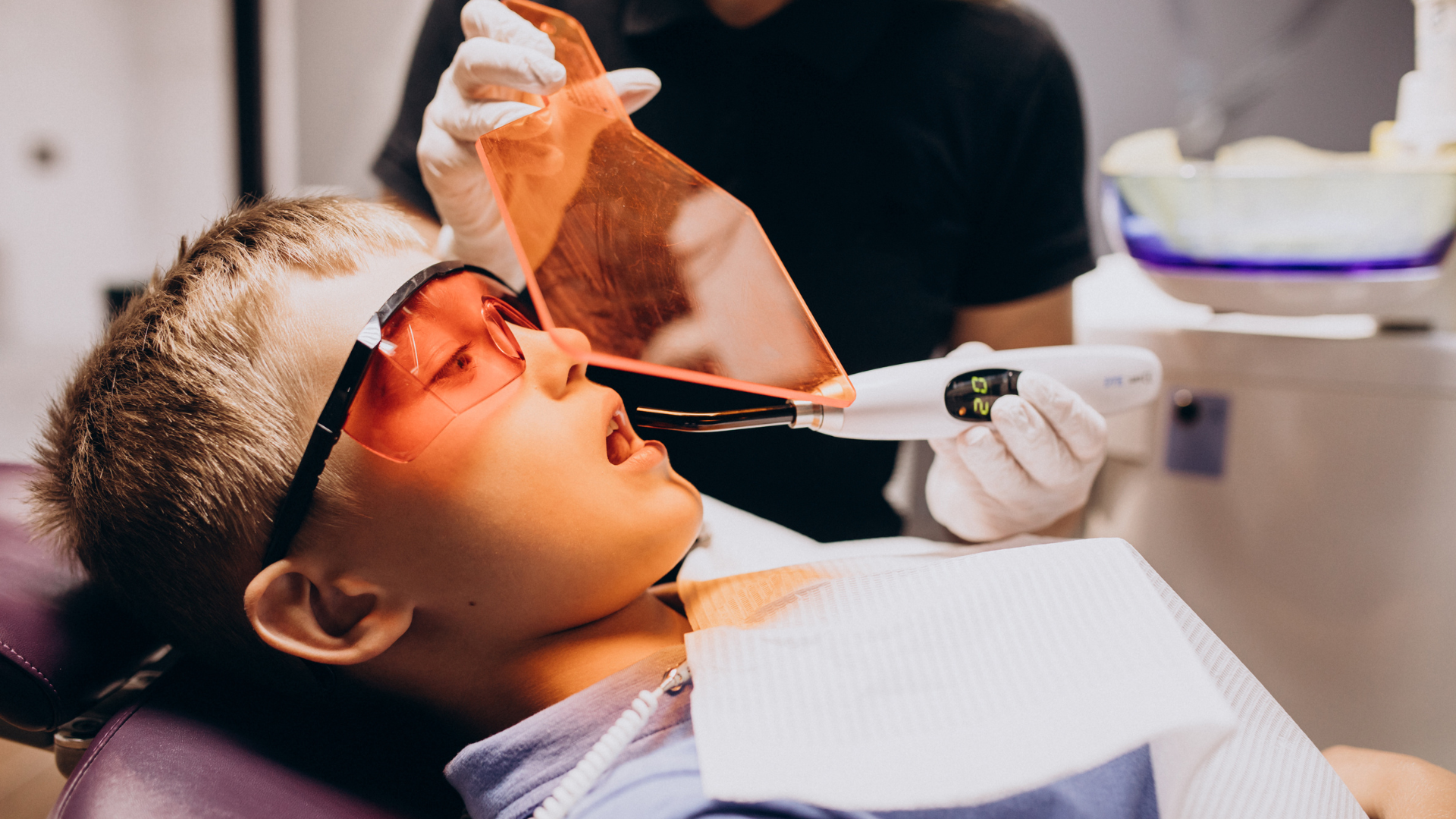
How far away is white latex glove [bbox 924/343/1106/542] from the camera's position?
2.26 ft

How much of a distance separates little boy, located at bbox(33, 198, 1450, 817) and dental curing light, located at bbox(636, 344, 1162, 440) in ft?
0.40

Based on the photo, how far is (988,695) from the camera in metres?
0.52

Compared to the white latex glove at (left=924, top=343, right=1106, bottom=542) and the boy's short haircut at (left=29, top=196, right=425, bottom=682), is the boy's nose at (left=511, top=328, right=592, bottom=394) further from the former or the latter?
the white latex glove at (left=924, top=343, right=1106, bottom=542)

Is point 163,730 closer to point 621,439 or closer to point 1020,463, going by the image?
point 621,439

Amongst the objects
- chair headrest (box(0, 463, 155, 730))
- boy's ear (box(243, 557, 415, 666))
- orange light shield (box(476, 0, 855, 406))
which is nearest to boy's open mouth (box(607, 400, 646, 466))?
orange light shield (box(476, 0, 855, 406))

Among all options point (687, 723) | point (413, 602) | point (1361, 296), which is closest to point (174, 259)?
point (413, 602)

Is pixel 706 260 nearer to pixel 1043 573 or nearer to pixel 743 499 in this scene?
pixel 1043 573

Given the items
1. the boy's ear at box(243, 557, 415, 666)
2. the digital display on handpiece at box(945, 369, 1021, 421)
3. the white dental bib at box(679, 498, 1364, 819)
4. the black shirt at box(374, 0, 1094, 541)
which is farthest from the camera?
the black shirt at box(374, 0, 1094, 541)

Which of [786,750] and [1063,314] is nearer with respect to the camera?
[786,750]

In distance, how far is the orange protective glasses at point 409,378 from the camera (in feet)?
1.87

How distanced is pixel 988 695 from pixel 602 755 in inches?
10.7

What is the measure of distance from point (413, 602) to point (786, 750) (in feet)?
1.03

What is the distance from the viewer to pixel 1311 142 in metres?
1.35

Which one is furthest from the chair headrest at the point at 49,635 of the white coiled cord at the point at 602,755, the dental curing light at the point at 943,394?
the dental curing light at the point at 943,394
